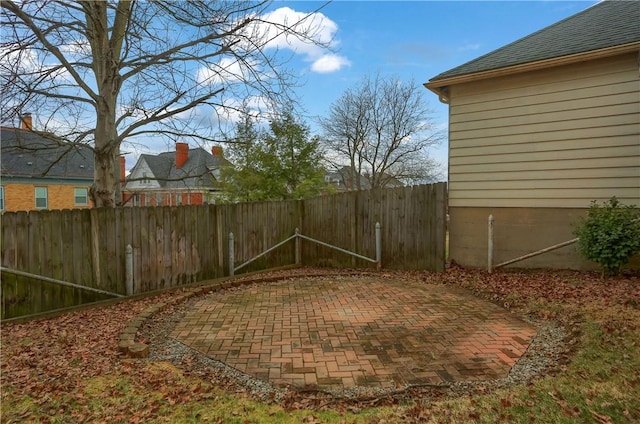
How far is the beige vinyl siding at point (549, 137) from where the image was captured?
5961 mm

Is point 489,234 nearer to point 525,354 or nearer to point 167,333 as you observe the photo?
point 525,354

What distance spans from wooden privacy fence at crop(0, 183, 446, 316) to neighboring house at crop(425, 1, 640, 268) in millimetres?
1086

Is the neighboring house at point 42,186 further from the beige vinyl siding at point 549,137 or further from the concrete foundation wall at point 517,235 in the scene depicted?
the beige vinyl siding at point 549,137

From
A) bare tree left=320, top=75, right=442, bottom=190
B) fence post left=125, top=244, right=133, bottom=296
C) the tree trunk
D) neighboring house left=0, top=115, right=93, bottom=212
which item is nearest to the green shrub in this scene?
fence post left=125, top=244, right=133, bottom=296

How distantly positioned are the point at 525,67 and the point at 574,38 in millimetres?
1252

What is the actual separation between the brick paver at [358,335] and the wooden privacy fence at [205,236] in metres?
1.05

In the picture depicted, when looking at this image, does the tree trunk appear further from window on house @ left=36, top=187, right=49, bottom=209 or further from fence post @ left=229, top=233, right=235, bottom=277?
window on house @ left=36, top=187, right=49, bottom=209

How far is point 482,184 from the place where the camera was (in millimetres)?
7387

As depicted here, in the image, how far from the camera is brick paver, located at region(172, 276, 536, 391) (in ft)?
10.2

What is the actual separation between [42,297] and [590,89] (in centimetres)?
885

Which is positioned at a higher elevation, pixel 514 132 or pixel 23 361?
pixel 514 132

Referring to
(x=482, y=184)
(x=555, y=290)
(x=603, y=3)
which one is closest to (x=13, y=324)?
(x=555, y=290)

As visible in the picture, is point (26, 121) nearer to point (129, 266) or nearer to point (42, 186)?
point (129, 266)

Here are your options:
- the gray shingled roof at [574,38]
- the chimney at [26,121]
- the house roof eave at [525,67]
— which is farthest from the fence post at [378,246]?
the chimney at [26,121]
